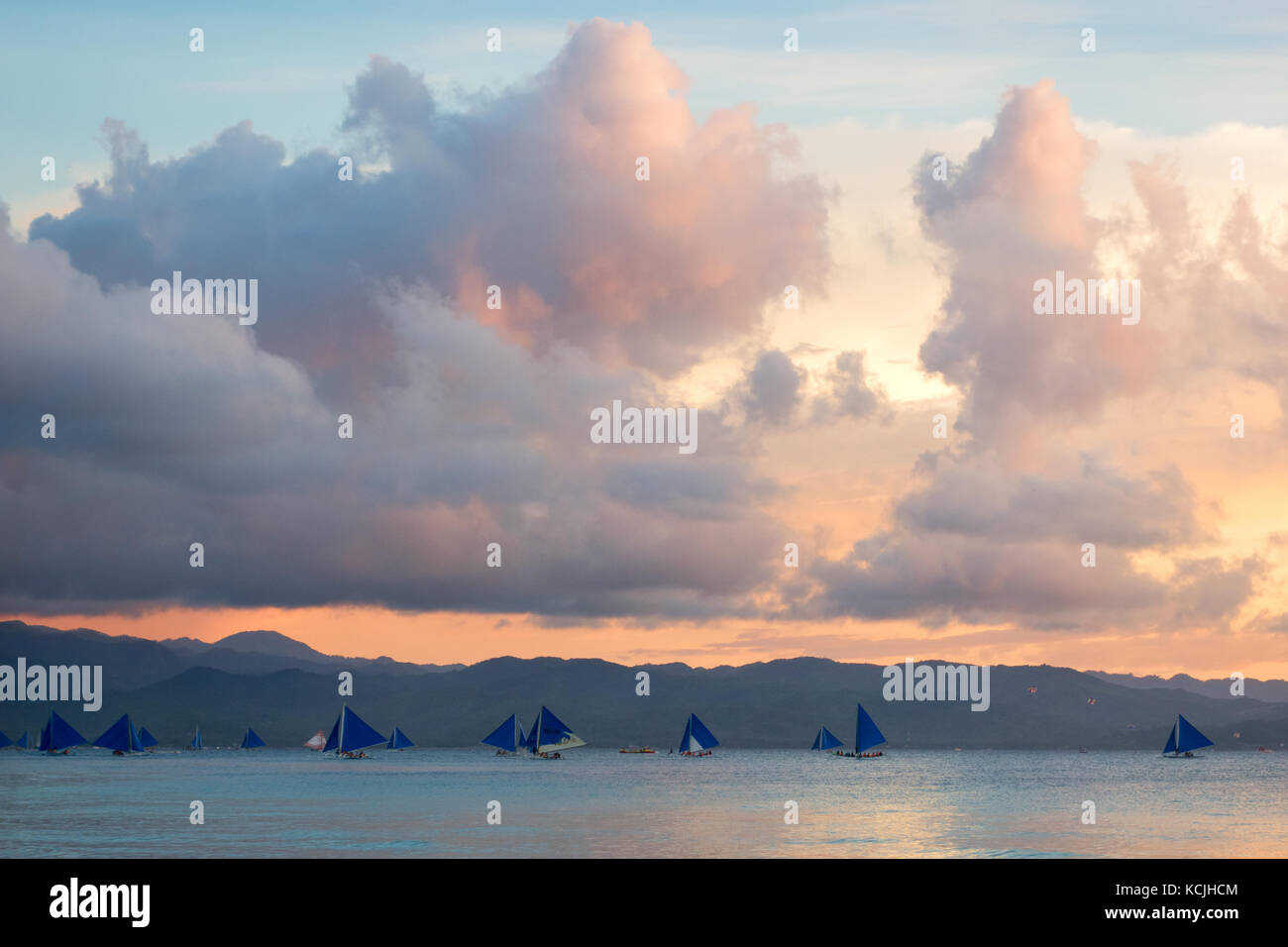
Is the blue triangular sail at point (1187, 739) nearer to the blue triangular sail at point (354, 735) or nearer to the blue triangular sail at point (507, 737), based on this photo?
the blue triangular sail at point (507, 737)

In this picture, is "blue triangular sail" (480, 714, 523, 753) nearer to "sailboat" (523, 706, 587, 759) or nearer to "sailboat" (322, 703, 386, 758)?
"sailboat" (523, 706, 587, 759)

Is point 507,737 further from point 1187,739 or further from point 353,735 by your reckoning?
point 1187,739

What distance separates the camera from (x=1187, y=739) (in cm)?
18825

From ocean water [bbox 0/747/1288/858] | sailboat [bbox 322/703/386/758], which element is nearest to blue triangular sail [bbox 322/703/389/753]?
sailboat [bbox 322/703/386/758]

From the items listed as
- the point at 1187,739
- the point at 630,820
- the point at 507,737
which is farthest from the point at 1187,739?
the point at 630,820

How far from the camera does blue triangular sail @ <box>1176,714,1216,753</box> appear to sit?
602ft

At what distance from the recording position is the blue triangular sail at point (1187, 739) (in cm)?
18362

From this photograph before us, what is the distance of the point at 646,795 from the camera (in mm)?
141875

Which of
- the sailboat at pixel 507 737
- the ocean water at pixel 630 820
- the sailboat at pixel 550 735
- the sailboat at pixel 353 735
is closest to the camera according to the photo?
the ocean water at pixel 630 820

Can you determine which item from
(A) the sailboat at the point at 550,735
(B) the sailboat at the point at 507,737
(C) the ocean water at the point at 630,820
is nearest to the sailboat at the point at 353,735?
(C) the ocean water at the point at 630,820

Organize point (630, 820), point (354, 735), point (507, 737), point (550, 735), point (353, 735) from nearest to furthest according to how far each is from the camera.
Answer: point (630, 820), point (550, 735), point (353, 735), point (354, 735), point (507, 737)
